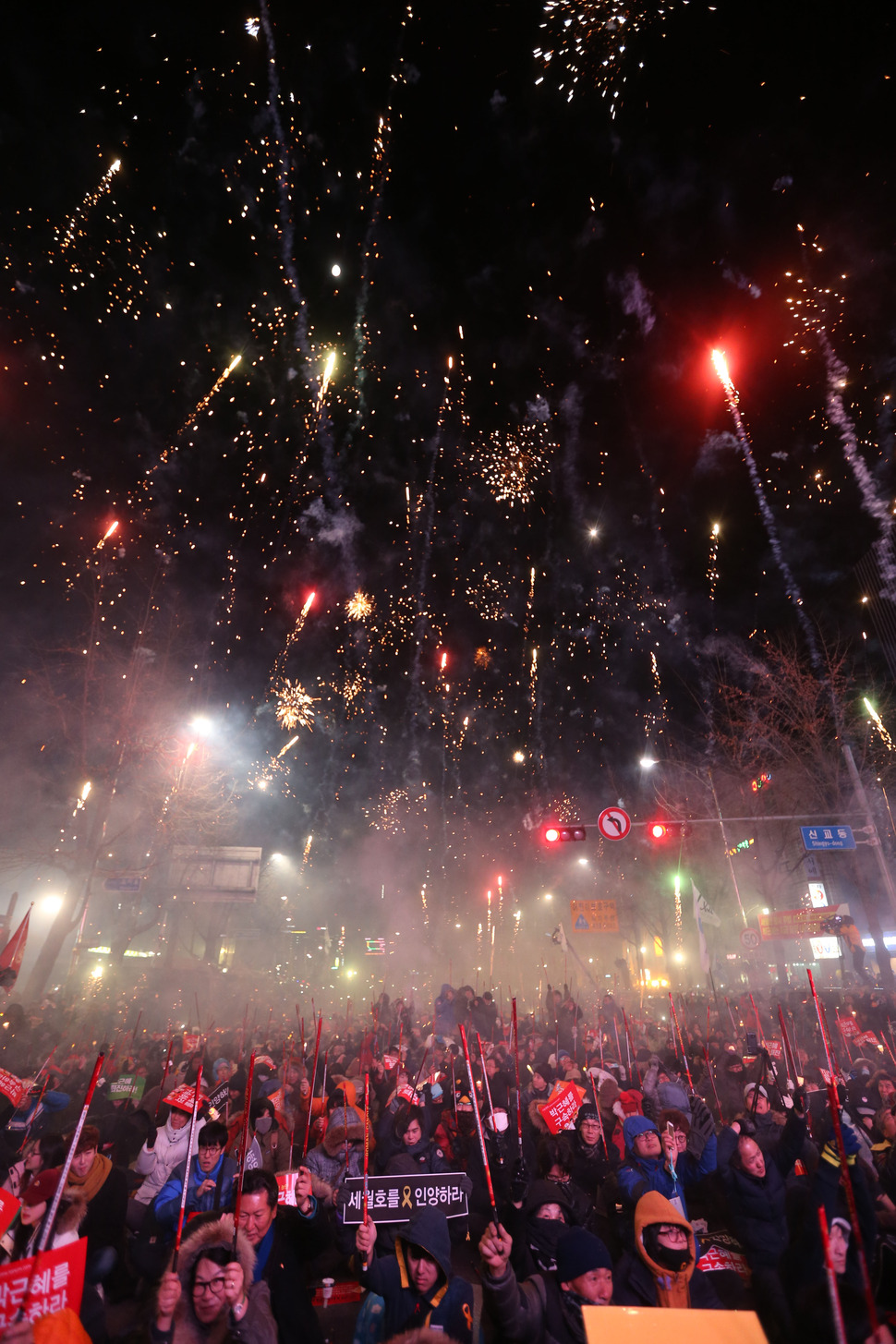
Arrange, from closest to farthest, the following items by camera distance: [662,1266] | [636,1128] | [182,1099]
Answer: [662,1266]
[636,1128]
[182,1099]

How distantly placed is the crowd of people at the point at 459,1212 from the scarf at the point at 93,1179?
2 cm

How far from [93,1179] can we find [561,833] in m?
13.2

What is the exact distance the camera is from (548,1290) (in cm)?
400

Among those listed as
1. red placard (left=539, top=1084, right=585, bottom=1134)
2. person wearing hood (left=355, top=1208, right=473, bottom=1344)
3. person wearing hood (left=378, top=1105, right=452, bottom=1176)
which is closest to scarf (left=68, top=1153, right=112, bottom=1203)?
person wearing hood (left=355, top=1208, right=473, bottom=1344)

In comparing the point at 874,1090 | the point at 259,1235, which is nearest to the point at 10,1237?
the point at 259,1235

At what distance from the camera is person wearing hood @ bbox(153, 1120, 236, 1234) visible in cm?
516

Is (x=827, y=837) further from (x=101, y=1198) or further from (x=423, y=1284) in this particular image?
(x=101, y=1198)

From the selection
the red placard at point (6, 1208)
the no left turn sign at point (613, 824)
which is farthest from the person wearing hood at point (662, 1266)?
the no left turn sign at point (613, 824)

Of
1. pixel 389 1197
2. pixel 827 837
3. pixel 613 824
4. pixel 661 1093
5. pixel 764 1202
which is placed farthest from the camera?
pixel 827 837

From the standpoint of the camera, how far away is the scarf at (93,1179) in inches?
200

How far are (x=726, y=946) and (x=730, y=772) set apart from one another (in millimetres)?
25470

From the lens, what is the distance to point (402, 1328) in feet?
12.9

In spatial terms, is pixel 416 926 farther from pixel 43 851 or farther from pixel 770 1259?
pixel 770 1259

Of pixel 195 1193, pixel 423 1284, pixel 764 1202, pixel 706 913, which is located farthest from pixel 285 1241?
pixel 706 913
